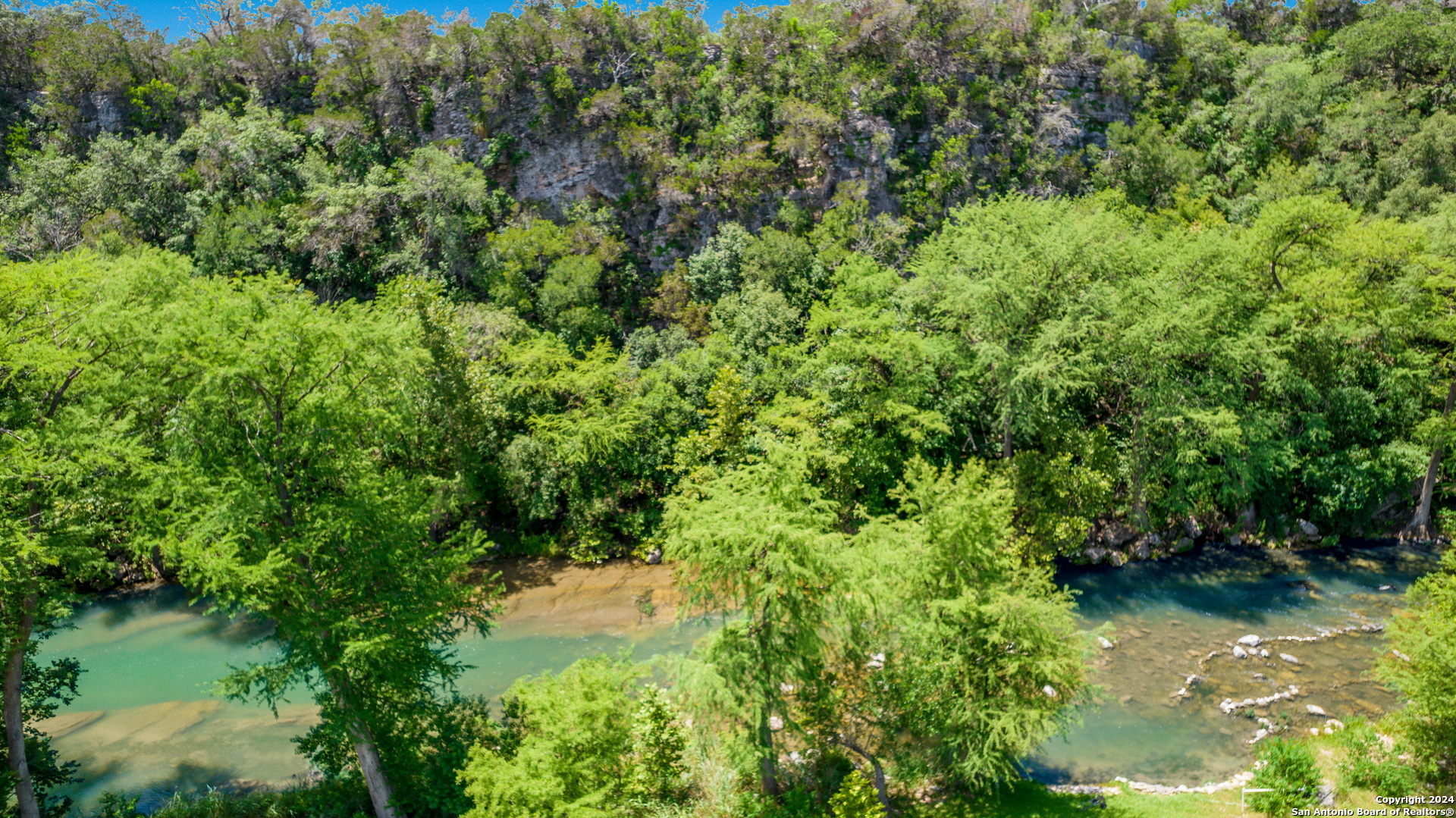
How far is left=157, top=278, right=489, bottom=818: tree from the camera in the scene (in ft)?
45.0

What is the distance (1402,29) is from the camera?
3850cm

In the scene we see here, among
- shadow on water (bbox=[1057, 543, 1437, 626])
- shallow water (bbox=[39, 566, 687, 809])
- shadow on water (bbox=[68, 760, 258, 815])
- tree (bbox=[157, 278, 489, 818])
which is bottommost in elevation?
shadow on water (bbox=[1057, 543, 1437, 626])

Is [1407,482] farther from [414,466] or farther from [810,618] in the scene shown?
[414,466]

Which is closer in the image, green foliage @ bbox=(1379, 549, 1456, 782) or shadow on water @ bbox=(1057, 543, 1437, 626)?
green foliage @ bbox=(1379, 549, 1456, 782)

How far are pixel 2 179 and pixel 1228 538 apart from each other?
63.0 metres

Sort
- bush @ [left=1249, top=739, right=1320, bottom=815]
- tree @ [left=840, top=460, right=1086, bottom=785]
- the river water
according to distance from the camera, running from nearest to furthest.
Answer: tree @ [left=840, top=460, right=1086, bottom=785]
bush @ [left=1249, top=739, right=1320, bottom=815]
the river water

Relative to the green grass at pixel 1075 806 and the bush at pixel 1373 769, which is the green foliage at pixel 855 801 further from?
the bush at pixel 1373 769

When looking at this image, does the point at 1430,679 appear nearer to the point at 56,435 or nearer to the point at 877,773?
the point at 877,773

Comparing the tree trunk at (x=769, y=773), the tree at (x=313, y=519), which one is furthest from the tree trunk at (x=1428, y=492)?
the tree at (x=313, y=519)

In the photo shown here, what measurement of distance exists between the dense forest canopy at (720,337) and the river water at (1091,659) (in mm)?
1954

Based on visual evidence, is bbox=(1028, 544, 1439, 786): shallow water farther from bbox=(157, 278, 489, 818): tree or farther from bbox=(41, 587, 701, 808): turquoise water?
bbox=(157, 278, 489, 818): tree

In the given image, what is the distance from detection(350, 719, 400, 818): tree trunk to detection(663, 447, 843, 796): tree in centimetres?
723

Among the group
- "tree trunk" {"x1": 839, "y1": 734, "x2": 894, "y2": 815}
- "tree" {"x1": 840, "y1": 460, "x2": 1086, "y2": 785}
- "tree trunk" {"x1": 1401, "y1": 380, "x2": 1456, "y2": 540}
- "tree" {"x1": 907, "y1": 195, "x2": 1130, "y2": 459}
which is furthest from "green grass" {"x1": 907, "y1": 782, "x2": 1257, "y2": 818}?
"tree trunk" {"x1": 1401, "y1": 380, "x2": 1456, "y2": 540}

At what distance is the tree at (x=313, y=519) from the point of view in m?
13.7
